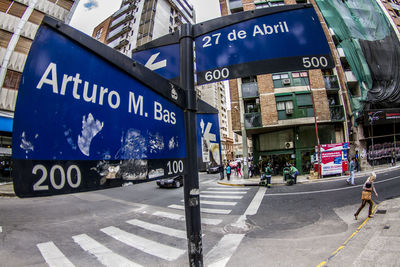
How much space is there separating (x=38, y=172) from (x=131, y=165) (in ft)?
1.63

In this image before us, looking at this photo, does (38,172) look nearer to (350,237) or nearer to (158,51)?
(158,51)

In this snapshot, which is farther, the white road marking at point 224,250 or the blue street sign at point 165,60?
the white road marking at point 224,250

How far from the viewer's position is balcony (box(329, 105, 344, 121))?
61.7 ft

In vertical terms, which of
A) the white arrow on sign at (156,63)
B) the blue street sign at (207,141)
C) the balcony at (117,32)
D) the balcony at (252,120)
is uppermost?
the balcony at (117,32)

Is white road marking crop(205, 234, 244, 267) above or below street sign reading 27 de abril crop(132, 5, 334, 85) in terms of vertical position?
below

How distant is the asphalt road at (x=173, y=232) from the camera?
4242mm

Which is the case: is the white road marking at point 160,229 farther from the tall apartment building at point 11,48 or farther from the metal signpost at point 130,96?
the tall apartment building at point 11,48

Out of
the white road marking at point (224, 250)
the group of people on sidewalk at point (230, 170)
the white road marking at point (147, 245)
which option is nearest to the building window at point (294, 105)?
the group of people on sidewalk at point (230, 170)

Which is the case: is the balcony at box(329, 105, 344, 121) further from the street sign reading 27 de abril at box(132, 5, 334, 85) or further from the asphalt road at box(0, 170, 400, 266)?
the street sign reading 27 de abril at box(132, 5, 334, 85)

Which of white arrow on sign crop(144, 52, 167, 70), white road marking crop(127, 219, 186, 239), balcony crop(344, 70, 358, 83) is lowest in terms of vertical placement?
white road marking crop(127, 219, 186, 239)

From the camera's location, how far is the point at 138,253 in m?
4.59

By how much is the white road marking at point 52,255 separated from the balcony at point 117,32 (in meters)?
45.0

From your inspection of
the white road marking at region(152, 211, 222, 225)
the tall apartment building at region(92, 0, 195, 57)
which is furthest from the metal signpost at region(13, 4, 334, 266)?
the tall apartment building at region(92, 0, 195, 57)

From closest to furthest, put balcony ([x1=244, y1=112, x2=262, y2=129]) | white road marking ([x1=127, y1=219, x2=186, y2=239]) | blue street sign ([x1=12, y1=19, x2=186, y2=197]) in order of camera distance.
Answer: blue street sign ([x1=12, y1=19, x2=186, y2=197]), white road marking ([x1=127, y1=219, x2=186, y2=239]), balcony ([x1=244, y1=112, x2=262, y2=129])
